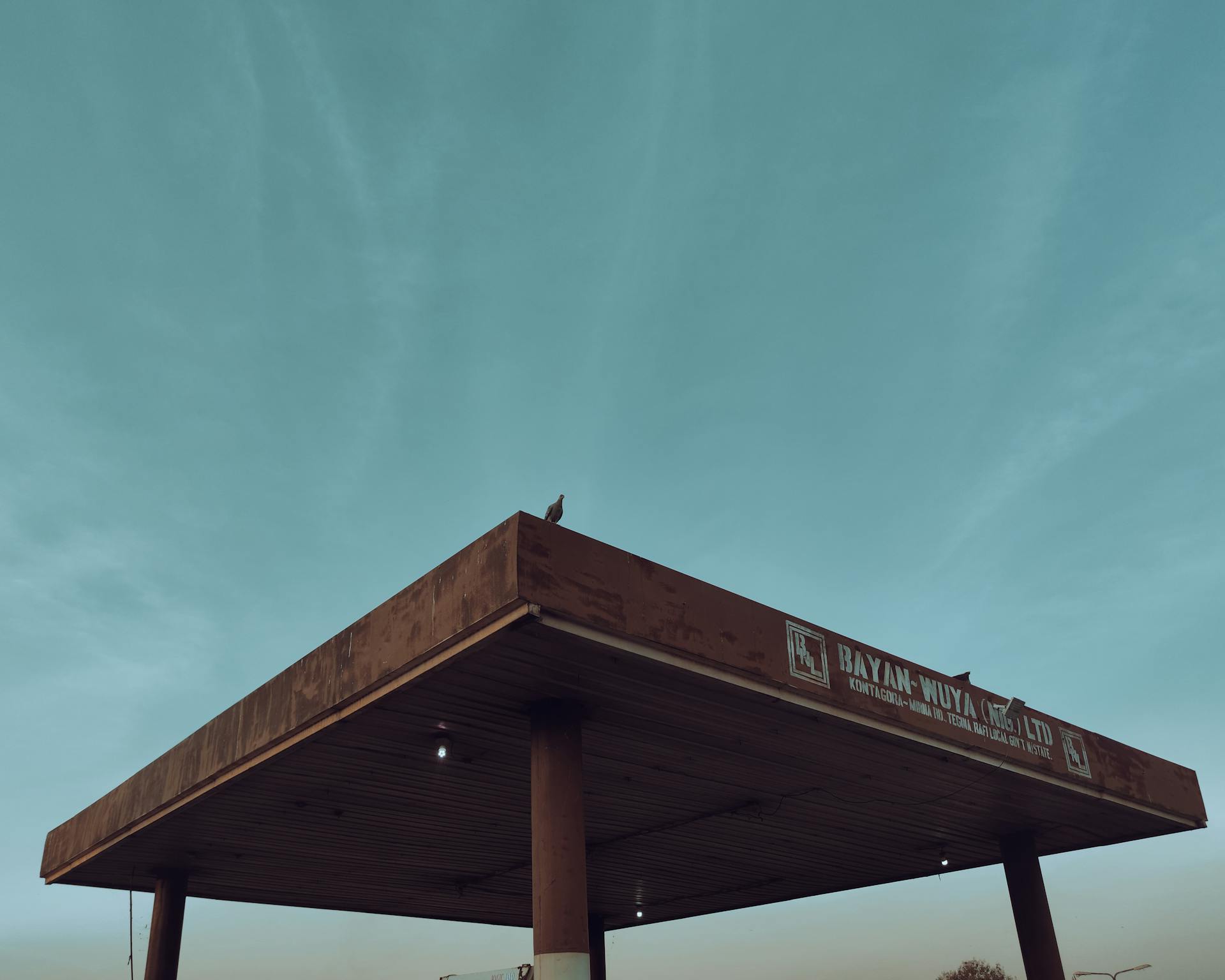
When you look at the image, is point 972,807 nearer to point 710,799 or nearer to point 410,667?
point 710,799

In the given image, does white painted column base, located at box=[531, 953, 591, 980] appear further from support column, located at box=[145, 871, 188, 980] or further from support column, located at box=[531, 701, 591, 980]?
support column, located at box=[145, 871, 188, 980]

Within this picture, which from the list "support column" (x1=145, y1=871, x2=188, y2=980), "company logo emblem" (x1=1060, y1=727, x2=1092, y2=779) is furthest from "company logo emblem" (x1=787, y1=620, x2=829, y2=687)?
"support column" (x1=145, y1=871, x2=188, y2=980)

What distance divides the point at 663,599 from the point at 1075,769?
10.6 metres

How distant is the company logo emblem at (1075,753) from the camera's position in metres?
18.3

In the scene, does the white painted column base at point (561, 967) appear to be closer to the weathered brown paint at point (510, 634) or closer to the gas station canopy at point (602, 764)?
the gas station canopy at point (602, 764)

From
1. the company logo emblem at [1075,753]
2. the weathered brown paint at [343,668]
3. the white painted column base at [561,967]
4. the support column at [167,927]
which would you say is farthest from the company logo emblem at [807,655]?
the support column at [167,927]

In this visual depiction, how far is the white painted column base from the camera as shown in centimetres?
1173

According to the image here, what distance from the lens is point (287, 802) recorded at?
17.3 m

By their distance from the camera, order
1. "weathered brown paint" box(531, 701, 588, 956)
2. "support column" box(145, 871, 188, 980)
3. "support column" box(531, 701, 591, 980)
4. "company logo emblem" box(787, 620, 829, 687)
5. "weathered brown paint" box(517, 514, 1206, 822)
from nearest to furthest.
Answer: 1. "weathered brown paint" box(517, 514, 1206, 822)
2. "support column" box(531, 701, 591, 980)
3. "weathered brown paint" box(531, 701, 588, 956)
4. "company logo emblem" box(787, 620, 829, 687)
5. "support column" box(145, 871, 188, 980)

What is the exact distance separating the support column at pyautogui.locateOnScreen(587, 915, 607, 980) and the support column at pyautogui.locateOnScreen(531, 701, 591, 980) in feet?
58.0

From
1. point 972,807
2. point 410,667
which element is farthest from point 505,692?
point 972,807

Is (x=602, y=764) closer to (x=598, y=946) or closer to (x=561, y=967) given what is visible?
(x=561, y=967)

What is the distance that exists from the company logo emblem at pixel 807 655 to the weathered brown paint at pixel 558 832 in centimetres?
299

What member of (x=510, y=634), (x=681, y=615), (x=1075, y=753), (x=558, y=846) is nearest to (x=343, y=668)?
(x=510, y=634)
